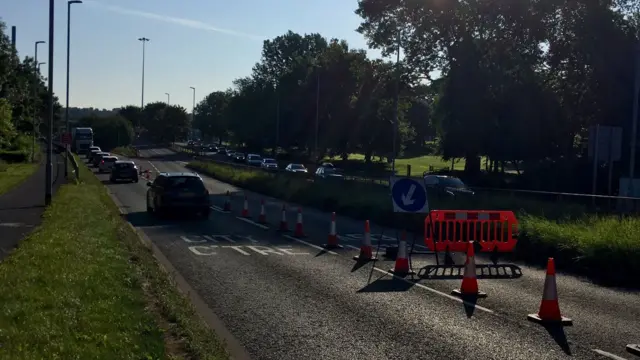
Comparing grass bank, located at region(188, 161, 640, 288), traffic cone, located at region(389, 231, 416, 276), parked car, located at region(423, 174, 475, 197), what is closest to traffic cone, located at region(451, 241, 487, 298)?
traffic cone, located at region(389, 231, 416, 276)

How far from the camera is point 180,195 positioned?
27188mm

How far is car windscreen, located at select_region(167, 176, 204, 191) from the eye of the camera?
90.1 ft

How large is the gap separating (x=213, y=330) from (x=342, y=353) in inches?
61.9

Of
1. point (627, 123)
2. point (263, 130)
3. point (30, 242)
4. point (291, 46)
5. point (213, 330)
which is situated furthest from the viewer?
point (291, 46)

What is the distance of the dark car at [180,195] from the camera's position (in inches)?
1067

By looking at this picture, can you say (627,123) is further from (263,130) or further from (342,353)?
(263,130)

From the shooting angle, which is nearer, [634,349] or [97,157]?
[634,349]

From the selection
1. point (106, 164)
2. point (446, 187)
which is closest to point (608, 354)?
point (446, 187)

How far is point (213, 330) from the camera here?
919 centimetres

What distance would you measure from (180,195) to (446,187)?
37.2 ft

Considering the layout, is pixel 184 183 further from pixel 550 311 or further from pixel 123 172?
pixel 123 172

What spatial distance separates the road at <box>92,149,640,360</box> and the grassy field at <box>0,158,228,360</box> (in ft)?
2.40

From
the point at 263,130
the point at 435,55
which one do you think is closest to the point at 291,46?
the point at 263,130

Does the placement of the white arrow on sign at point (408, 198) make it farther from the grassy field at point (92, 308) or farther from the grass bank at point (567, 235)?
A: the grassy field at point (92, 308)
